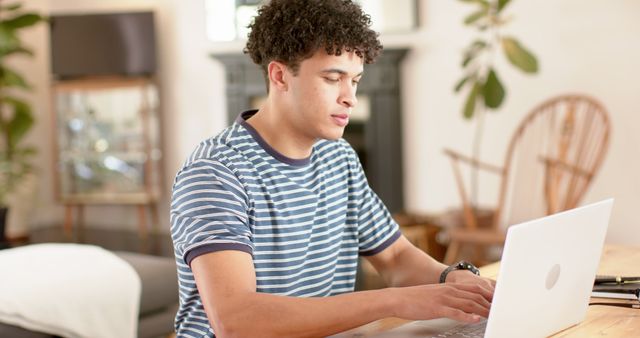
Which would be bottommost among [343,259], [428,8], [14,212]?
[14,212]

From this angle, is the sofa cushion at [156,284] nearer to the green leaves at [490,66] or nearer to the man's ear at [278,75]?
the man's ear at [278,75]

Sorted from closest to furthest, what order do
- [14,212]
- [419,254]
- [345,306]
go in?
[345,306] → [419,254] → [14,212]

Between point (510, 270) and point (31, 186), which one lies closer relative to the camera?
point (510, 270)

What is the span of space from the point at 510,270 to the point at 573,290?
27cm

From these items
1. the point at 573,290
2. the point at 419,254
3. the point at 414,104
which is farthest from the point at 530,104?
the point at 573,290

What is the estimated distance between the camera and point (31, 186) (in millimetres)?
6586

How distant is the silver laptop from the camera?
130 cm

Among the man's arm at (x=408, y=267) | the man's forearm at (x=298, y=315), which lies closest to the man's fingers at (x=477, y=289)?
the man's forearm at (x=298, y=315)

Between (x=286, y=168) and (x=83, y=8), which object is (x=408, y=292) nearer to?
(x=286, y=168)

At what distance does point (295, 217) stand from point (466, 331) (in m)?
0.41

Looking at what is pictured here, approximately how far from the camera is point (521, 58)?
173 inches

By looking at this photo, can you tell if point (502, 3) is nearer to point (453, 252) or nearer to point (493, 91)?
point (493, 91)

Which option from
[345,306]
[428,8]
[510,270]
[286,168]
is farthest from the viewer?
[428,8]

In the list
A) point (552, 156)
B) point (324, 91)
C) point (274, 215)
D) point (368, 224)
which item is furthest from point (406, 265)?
point (552, 156)
